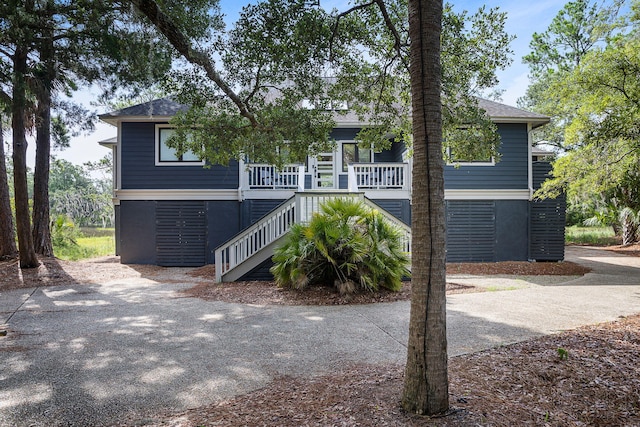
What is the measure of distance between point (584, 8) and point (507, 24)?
2200 centimetres

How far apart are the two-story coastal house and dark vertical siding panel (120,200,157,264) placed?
32mm

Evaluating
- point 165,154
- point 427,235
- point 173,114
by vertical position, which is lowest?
point 427,235

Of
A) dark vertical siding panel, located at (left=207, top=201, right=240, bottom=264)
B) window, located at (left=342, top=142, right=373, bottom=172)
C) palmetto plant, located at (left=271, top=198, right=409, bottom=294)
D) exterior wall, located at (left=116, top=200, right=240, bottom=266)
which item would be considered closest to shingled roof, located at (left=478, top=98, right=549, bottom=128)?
window, located at (left=342, top=142, right=373, bottom=172)

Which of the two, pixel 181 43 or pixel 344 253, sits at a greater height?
pixel 181 43

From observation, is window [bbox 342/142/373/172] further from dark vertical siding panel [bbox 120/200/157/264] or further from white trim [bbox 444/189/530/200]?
dark vertical siding panel [bbox 120/200/157/264]

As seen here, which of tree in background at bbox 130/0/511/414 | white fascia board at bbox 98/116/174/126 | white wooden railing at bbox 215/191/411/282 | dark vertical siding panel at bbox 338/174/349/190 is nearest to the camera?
tree in background at bbox 130/0/511/414

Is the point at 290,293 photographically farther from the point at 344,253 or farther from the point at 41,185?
the point at 41,185

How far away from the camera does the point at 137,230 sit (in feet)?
42.0

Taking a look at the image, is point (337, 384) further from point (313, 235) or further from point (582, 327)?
point (313, 235)

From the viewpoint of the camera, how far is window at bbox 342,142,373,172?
557 inches

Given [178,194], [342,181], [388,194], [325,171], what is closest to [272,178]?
[325,171]

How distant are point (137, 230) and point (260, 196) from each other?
4046 millimetres

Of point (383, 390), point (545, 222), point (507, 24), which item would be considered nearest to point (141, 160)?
point (507, 24)

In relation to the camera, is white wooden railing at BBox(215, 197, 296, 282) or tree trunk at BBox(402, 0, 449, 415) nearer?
tree trunk at BBox(402, 0, 449, 415)
